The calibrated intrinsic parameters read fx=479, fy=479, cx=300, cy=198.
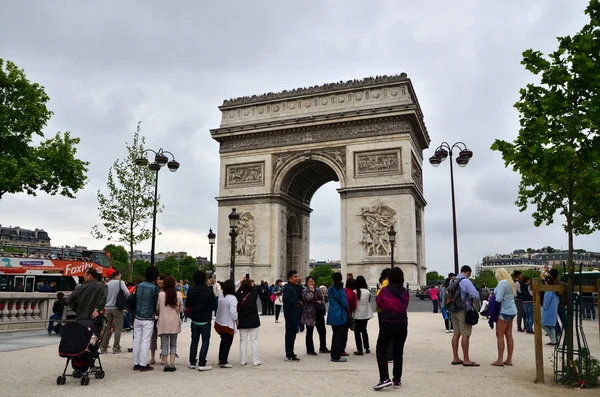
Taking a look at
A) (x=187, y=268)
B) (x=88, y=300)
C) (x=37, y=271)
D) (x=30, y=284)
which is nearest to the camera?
(x=88, y=300)

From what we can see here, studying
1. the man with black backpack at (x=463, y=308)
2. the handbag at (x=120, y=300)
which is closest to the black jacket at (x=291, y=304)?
the man with black backpack at (x=463, y=308)

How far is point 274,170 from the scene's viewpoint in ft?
110

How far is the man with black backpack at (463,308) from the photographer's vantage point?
8.16m

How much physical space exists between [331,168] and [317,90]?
5.49m

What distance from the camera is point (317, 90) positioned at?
33.1 metres

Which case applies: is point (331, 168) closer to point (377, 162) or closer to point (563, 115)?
point (377, 162)

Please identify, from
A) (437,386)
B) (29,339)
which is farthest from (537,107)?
(29,339)

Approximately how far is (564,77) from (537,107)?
56cm

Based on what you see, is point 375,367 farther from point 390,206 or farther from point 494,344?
point 390,206

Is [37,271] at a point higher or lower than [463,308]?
higher

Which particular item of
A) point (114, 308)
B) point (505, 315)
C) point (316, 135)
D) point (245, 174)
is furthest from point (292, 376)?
point (245, 174)

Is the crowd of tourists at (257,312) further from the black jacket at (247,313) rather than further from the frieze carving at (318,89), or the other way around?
the frieze carving at (318,89)

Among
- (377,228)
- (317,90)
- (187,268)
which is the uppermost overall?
(317,90)

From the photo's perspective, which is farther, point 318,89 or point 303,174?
point 303,174
